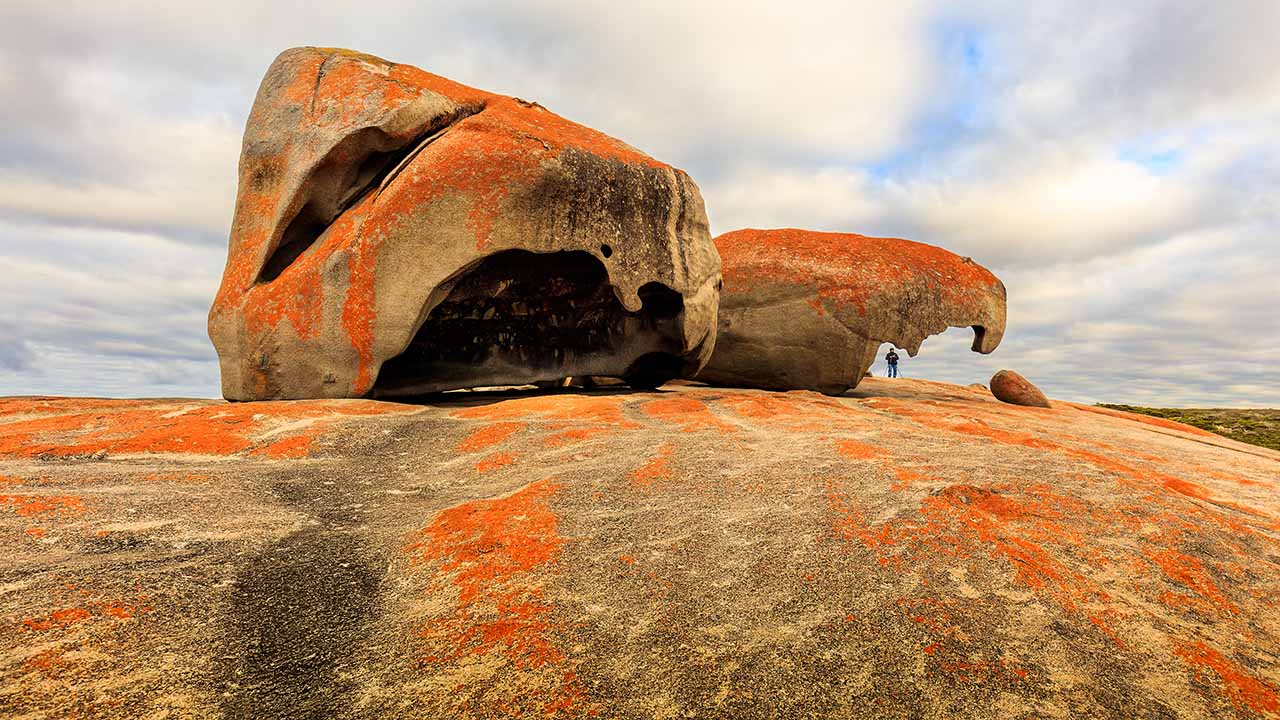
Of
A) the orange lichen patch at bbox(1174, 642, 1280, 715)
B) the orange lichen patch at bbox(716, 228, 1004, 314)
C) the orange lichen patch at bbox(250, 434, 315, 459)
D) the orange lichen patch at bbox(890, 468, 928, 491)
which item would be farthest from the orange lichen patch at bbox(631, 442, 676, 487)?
the orange lichen patch at bbox(716, 228, 1004, 314)

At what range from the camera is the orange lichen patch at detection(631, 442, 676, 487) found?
412 centimetres

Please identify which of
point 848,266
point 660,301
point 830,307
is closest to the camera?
point 660,301

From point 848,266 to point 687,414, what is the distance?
5.80 m

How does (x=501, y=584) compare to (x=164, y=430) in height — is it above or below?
below

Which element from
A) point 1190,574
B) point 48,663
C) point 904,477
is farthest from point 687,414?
point 48,663

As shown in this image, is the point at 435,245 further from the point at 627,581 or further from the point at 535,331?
the point at 627,581

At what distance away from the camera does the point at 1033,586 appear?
9.22 ft

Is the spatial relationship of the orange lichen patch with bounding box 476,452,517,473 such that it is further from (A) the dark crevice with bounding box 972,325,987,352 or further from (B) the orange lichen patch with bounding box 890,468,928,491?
(A) the dark crevice with bounding box 972,325,987,352

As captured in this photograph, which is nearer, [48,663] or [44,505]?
[48,663]

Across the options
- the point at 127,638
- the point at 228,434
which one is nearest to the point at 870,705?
the point at 127,638

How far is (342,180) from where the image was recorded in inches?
315

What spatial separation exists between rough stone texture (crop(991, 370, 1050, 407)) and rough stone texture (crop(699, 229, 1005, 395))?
0.68 m

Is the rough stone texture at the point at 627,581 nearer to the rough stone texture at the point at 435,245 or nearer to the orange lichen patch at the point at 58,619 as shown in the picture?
the orange lichen patch at the point at 58,619

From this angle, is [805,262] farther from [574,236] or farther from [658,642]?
[658,642]
